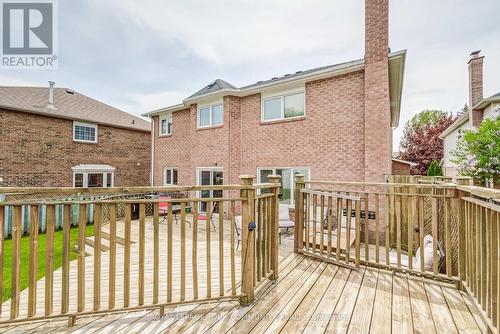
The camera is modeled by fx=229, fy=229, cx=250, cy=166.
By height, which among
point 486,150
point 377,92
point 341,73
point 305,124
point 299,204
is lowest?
point 299,204

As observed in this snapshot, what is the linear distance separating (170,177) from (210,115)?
449cm

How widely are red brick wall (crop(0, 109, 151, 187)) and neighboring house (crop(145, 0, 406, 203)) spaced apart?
504 cm

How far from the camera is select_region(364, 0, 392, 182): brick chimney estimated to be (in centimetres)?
637

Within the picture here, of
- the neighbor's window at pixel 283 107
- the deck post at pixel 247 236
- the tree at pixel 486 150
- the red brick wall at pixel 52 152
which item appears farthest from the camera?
the red brick wall at pixel 52 152

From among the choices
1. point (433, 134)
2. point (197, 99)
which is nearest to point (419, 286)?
point (197, 99)

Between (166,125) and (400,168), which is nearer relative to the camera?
(166,125)

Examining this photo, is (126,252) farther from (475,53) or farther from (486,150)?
(475,53)

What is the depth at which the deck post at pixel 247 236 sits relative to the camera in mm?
2785

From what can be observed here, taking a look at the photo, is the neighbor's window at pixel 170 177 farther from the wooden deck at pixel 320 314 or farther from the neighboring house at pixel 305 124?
the wooden deck at pixel 320 314

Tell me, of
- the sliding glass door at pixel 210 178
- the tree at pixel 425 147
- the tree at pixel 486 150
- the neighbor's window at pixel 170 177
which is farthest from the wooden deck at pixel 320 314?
the tree at pixel 425 147

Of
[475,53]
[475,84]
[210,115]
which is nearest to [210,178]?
[210,115]

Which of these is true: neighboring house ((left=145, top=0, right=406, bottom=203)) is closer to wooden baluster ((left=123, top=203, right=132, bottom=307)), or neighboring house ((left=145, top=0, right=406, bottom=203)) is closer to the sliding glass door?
the sliding glass door

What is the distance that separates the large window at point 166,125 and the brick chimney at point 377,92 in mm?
9700

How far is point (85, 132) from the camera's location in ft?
42.7
